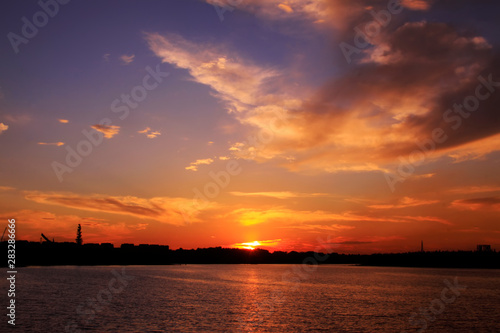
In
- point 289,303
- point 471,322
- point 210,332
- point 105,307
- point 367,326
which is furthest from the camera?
point 289,303

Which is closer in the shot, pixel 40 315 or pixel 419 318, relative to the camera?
pixel 40 315

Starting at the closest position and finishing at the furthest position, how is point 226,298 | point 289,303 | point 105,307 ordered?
point 105,307 < point 289,303 < point 226,298

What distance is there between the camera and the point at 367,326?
5334cm

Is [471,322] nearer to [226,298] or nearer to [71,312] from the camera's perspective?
[226,298]

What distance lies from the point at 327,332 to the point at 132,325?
Result: 24391 mm

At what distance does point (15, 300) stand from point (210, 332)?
4269cm

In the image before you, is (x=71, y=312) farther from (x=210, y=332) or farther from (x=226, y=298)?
(x=226, y=298)

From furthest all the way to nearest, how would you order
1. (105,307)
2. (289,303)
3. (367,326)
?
(289,303)
(105,307)
(367,326)

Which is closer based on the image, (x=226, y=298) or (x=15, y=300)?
(x=15, y=300)

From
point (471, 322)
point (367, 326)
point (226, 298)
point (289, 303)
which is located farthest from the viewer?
point (226, 298)

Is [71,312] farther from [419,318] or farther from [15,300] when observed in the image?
[419,318]

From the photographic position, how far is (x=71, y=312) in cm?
5975

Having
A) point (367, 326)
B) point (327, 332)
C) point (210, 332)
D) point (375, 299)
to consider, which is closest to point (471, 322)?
point (367, 326)

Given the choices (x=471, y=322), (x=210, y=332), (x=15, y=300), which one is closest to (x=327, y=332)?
(x=210, y=332)
